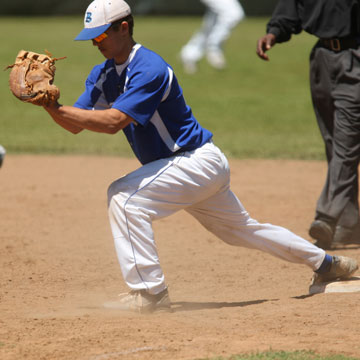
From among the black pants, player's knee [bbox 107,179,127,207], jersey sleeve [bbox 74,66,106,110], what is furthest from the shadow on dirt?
the black pants

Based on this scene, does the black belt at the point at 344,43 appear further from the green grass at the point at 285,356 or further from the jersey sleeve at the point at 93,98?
the green grass at the point at 285,356

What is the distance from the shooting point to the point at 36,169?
9.43m

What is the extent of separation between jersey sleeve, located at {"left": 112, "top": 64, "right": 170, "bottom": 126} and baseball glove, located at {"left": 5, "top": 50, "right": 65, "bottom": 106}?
1.19 feet

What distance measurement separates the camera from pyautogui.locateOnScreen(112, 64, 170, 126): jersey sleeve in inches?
173

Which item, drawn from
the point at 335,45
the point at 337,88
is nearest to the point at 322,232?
the point at 337,88

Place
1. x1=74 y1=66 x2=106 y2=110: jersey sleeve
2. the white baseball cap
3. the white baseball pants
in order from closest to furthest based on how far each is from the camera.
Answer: the white baseball cap
x1=74 y1=66 x2=106 y2=110: jersey sleeve
the white baseball pants

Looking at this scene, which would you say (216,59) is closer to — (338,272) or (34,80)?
(338,272)

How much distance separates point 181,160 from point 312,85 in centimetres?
233

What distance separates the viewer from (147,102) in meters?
4.42

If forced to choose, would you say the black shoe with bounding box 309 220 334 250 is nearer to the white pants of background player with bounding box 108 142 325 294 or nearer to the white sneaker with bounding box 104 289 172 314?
the white pants of background player with bounding box 108 142 325 294

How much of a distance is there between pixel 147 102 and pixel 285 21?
103 inches

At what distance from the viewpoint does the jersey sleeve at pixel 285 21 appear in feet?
21.8

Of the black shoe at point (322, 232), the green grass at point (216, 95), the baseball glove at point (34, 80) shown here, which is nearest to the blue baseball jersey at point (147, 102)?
the baseball glove at point (34, 80)

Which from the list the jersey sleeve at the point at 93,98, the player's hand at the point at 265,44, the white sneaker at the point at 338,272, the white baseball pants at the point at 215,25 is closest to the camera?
the jersey sleeve at the point at 93,98
